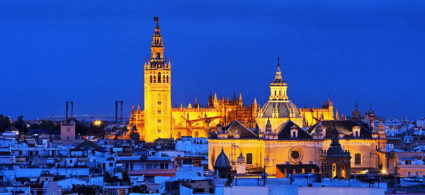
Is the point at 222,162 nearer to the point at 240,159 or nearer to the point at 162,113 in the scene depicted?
the point at 240,159

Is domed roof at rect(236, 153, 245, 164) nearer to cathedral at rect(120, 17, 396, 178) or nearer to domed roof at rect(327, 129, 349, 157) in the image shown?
cathedral at rect(120, 17, 396, 178)

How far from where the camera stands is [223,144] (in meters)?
92.7

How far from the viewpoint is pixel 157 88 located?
518 feet

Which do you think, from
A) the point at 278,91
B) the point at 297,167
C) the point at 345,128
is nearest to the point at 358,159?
the point at 345,128

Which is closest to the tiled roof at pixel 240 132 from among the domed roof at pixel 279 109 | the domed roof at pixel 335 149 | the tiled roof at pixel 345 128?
the domed roof at pixel 279 109

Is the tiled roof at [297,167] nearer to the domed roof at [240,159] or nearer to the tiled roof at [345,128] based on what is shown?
the domed roof at [240,159]

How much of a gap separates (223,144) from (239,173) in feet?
26.1

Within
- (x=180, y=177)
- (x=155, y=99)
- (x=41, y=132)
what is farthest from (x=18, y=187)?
(x=41, y=132)

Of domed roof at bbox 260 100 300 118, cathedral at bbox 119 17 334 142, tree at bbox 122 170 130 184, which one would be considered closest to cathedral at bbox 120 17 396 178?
domed roof at bbox 260 100 300 118

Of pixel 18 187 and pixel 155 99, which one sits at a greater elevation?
pixel 155 99

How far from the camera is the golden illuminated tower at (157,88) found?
514 feet

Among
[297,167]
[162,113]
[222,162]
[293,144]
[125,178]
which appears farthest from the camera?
[162,113]

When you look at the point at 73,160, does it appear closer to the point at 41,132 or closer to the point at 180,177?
the point at 180,177

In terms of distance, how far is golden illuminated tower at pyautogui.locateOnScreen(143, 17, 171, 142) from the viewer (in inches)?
6166
